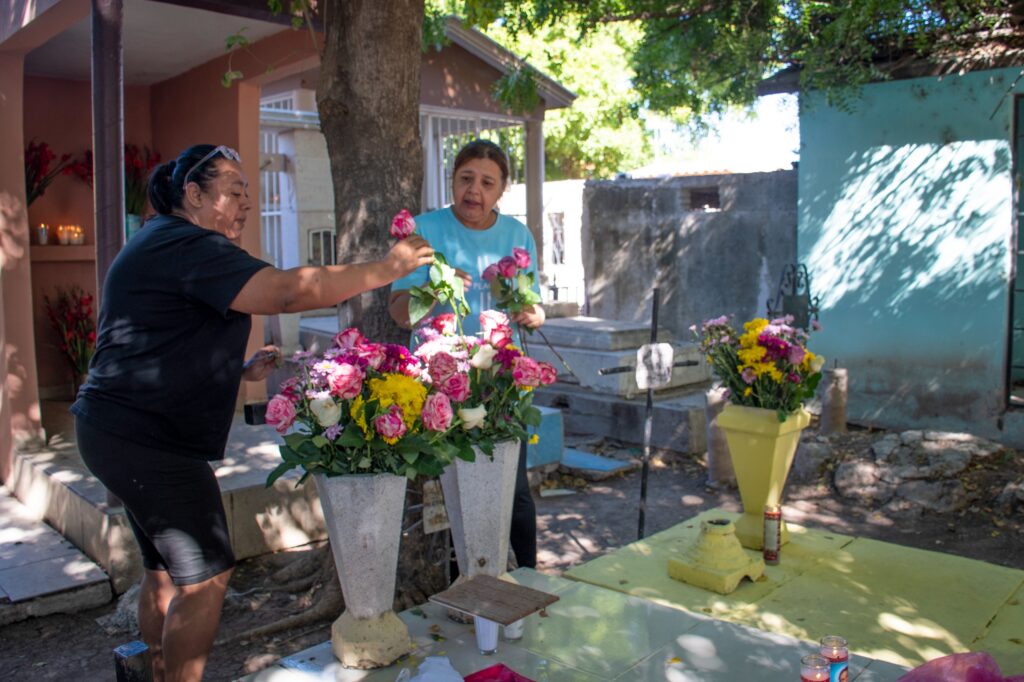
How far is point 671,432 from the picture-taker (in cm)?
766

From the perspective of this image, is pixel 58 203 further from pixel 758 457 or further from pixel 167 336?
pixel 758 457

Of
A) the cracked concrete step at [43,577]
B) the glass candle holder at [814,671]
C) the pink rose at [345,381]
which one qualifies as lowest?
the cracked concrete step at [43,577]

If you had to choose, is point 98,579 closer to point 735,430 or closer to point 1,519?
point 1,519

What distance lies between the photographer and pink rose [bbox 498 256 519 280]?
314cm

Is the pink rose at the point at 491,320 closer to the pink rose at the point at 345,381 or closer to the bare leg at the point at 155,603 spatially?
the pink rose at the point at 345,381

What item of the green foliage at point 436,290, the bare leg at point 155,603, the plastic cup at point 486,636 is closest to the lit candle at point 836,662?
the plastic cup at point 486,636

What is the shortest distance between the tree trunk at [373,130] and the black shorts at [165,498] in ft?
4.80

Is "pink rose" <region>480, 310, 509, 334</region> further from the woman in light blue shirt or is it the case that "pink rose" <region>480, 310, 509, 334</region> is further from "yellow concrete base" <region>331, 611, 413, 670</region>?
"yellow concrete base" <region>331, 611, 413, 670</region>

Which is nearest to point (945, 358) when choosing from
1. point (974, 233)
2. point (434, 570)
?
point (974, 233)

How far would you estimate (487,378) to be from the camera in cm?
Result: 309

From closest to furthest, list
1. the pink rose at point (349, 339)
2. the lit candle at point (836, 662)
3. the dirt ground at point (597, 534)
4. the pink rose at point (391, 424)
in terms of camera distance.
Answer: the lit candle at point (836, 662) < the pink rose at point (391, 424) < the pink rose at point (349, 339) < the dirt ground at point (597, 534)

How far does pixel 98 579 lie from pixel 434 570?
1.76 meters

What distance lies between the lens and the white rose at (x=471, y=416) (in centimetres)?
290

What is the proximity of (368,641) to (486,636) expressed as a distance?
1.25 ft
